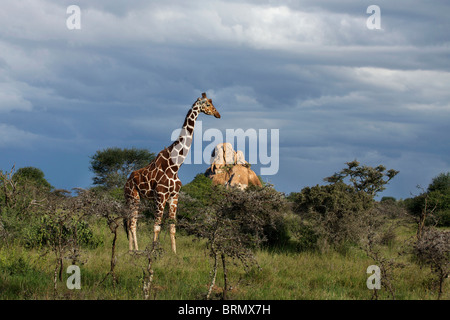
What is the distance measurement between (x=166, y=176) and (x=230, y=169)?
3335 cm

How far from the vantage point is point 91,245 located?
53.2 ft

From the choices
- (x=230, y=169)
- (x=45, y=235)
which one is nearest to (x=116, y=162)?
(x=230, y=169)

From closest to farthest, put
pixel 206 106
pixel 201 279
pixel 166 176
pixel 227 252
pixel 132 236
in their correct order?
pixel 227 252 → pixel 201 279 → pixel 132 236 → pixel 166 176 → pixel 206 106

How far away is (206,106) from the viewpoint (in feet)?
51.1

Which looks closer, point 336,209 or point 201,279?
point 201,279

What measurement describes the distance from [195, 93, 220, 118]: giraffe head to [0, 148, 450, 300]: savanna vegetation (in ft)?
9.29

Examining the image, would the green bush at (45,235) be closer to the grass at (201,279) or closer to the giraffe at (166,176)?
the grass at (201,279)

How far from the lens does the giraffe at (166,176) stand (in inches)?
590

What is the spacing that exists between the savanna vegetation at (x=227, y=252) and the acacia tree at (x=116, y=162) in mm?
24443

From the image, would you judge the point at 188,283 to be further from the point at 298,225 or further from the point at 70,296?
the point at 298,225

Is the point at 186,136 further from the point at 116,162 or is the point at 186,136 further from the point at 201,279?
the point at 116,162

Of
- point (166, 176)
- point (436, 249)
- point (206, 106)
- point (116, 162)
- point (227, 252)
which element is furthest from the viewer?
point (116, 162)

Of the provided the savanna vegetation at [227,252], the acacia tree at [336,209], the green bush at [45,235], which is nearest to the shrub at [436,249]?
the savanna vegetation at [227,252]
